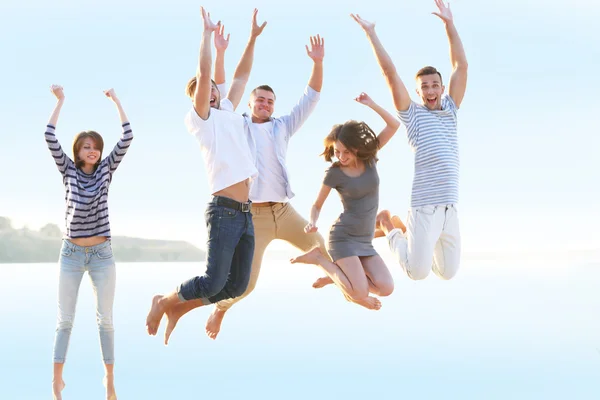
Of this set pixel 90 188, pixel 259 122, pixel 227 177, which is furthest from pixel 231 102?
pixel 90 188

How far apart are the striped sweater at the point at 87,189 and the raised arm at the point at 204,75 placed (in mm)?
1537

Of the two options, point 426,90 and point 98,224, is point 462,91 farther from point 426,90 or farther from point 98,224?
point 98,224

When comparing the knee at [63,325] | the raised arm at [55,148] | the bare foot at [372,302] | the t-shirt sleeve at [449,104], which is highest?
the t-shirt sleeve at [449,104]

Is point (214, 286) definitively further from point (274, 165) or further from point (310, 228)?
point (274, 165)

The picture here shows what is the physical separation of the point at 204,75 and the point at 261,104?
180cm

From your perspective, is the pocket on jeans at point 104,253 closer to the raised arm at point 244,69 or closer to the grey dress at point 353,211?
the raised arm at point 244,69

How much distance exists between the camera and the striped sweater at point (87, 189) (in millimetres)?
8258

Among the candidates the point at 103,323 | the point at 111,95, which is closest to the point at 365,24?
the point at 111,95

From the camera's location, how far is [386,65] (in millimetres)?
8508

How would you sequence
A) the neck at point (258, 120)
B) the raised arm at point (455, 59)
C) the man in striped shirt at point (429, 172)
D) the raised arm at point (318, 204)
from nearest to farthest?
1. the raised arm at point (318, 204)
2. the man in striped shirt at point (429, 172)
3. the neck at point (258, 120)
4. the raised arm at point (455, 59)

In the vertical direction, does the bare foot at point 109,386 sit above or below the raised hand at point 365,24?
below

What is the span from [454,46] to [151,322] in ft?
17.2

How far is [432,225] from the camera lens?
871 cm

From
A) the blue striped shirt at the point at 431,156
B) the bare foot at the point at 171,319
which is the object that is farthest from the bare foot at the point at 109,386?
the blue striped shirt at the point at 431,156
